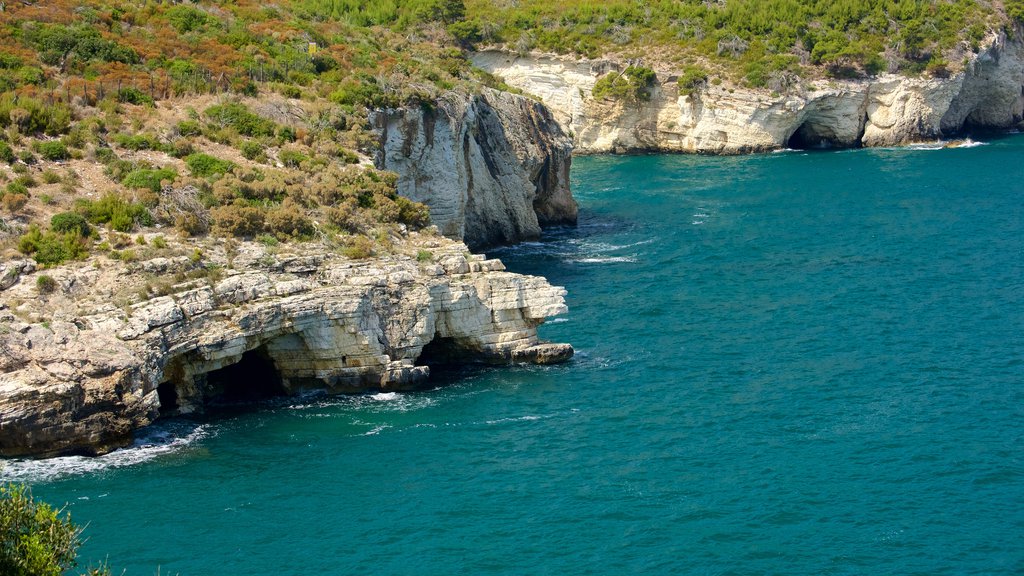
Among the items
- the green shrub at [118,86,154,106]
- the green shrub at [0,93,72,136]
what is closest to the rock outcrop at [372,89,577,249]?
the green shrub at [118,86,154,106]

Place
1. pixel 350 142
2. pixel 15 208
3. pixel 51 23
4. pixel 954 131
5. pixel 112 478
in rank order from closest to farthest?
pixel 112 478
pixel 15 208
pixel 350 142
pixel 51 23
pixel 954 131

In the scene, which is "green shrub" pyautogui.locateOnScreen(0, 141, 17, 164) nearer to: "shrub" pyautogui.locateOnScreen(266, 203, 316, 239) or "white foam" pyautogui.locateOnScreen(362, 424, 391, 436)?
"shrub" pyautogui.locateOnScreen(266, 203, 316, 239)

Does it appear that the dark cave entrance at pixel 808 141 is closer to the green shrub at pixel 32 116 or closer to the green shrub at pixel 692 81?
the green shrub at pixel 692 81

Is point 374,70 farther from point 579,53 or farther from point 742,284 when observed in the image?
point 579,53

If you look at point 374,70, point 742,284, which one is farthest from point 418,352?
point 374,70

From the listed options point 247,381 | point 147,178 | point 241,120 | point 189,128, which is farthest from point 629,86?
point 247,381

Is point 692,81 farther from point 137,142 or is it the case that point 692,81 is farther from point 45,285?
point 45,285
